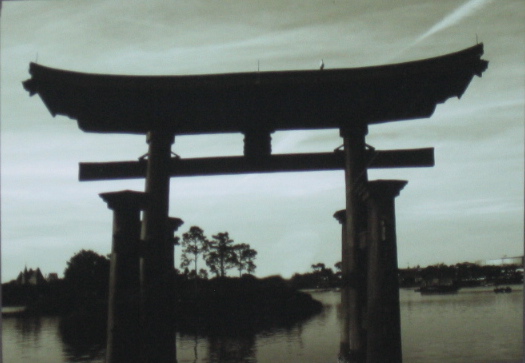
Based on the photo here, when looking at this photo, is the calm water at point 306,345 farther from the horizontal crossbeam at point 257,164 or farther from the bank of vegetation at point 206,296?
the horizontal crossbeam at point 257,164

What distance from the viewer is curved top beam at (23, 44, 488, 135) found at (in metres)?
5.48

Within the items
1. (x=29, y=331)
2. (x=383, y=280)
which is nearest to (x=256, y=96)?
(x=383, y=280)

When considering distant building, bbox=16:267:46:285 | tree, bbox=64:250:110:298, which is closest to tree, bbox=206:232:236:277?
tree, bbox=64:250:110:298

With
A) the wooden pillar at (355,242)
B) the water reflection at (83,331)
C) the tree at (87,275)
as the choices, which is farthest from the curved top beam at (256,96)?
the tree at (87,275)

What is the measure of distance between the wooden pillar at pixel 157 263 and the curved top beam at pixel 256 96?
1.24 ft

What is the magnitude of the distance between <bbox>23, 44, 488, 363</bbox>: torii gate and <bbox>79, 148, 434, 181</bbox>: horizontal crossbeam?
0.04 ft

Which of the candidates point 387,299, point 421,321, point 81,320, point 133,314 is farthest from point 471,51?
point 421,321

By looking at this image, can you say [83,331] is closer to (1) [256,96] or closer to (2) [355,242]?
(2) [355,242]

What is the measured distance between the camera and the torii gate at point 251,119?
5391 millimetres

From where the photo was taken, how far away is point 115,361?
506 cm

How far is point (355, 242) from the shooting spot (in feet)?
19.1

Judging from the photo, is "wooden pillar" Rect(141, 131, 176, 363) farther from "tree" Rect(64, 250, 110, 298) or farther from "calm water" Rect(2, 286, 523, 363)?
"tree" Rect(64, 250, 110, 298)

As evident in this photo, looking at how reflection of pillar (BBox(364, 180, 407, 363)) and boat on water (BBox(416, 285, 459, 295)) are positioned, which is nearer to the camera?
reflection of pillar (BBox(364, 180, 407, 363))

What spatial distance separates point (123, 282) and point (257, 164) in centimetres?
216
